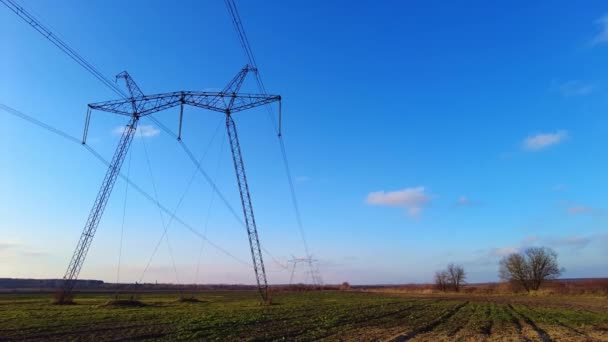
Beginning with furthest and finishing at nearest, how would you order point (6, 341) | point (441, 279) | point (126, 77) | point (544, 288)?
1. point (441, 279)
2. point (544, 288)
3. point (126, 77)
4. point (6, 341)

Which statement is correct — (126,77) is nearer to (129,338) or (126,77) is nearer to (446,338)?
(129,338)

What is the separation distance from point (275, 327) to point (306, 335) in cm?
579

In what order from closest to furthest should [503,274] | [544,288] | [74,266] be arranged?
1. [74,266]
2. [544,288]
3. [503,274]

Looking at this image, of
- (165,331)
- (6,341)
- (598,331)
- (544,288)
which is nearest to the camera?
(6,341)

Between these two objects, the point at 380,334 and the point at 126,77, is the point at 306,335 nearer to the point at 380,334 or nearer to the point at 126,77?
the point at 380,334

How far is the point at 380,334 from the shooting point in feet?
97.5

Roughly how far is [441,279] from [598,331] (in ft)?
486

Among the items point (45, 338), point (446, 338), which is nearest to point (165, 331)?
point (45, 338)

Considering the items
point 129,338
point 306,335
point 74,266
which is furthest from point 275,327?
point 74,266

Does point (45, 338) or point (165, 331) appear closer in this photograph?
point (45, 338)

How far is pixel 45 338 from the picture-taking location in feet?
89.7

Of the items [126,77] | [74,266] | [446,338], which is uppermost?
[126,77]

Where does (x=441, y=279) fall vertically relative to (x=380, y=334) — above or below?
above

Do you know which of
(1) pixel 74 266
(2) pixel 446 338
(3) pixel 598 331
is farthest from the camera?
(1) pixel 74 266
